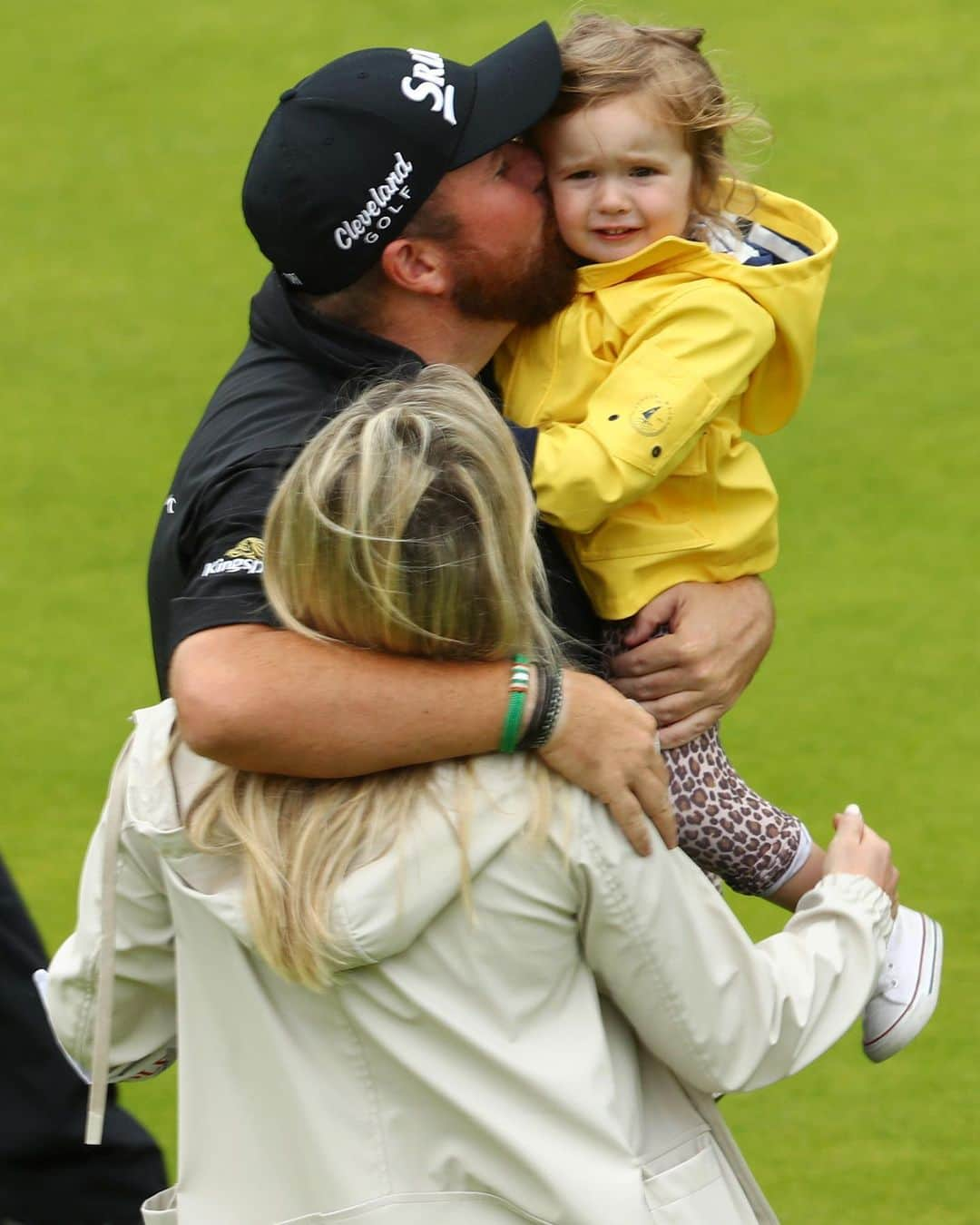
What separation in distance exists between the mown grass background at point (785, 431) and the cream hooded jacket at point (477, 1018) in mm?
1608

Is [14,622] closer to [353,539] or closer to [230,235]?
[230,235]

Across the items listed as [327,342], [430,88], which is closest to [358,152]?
[430,88]

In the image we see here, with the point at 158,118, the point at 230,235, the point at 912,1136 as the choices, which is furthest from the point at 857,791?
the point at 158,118

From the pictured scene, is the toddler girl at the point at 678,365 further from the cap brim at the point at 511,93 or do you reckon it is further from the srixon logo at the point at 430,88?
the srixon logo at the point at 430,88

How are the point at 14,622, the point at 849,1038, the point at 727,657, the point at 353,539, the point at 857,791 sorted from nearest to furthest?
the point at 353,539 < the point at 727,657 < the point at 849,1038 < the point at 857,791 < the point at 14,622

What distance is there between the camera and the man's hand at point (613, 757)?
86.4 inches

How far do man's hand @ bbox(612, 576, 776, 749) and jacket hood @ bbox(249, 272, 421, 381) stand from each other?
19.7 inches

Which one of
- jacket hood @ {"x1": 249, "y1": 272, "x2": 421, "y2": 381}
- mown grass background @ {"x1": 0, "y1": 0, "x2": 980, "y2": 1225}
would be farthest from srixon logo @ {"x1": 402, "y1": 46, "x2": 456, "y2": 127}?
mown grass background @ {"x1": 0, "y1": 0, "x2": 980, "y2": 1225}

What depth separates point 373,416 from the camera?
216 cm

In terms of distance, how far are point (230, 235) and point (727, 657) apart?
525 centimetres

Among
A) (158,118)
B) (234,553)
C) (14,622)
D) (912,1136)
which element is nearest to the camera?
(234,553)

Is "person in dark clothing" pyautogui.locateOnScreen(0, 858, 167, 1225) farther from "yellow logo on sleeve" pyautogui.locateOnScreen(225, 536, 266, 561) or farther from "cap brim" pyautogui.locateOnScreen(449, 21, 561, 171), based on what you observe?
"cap brim" pyautogui.locateOnScreen(449, 21, 561, 171)

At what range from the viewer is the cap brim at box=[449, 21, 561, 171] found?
2758mm

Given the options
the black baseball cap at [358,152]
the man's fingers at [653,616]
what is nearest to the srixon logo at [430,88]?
the black baseball cap at [358,152]
